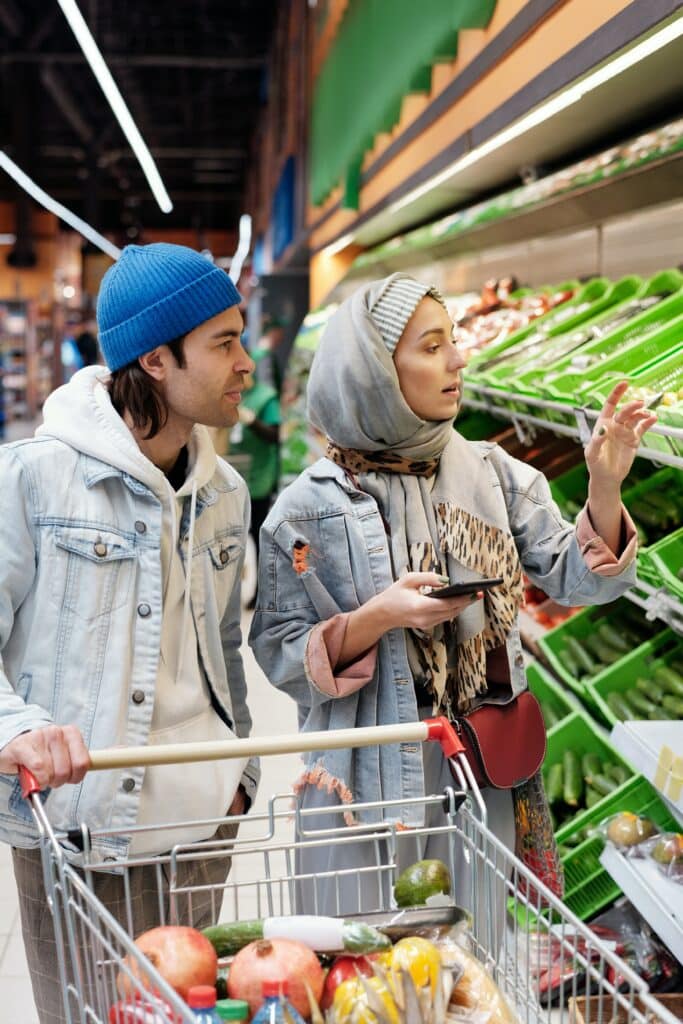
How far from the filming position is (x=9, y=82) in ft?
70.4

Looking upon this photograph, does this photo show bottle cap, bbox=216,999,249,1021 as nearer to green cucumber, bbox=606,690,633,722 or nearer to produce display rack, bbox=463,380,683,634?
produce display rack, bbox=463,380,683,634

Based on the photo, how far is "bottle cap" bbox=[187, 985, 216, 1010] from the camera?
1.29 metres

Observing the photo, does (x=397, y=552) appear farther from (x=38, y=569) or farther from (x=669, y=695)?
(x=669, y=695)

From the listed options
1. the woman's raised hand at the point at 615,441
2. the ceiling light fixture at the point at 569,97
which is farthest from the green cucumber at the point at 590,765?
the ceiling light fixture at the point at 569,97

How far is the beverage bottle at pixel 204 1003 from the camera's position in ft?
4.20

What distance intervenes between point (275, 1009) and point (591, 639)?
2769 mm

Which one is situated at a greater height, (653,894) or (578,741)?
(653,894)

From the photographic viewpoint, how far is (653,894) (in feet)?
8.97

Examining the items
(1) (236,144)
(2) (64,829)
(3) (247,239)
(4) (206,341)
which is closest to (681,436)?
(4) (206,341)

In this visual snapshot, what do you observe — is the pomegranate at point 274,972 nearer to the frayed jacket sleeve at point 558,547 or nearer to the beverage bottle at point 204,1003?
the beverage bottle at point 204,1003

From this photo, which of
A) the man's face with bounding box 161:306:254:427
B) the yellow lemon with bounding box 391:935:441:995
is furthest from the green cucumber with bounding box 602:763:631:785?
the yellow lemon with bounding box 391:935:441:995

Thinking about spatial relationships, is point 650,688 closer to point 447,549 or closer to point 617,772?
point 617,772

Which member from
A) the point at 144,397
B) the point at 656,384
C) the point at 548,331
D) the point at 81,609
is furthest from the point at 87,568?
the point at 548,331

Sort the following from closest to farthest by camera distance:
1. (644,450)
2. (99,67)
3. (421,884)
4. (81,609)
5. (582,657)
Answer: (421,884) → (81,609) → (644,450) → (582,657) → (99,67)
